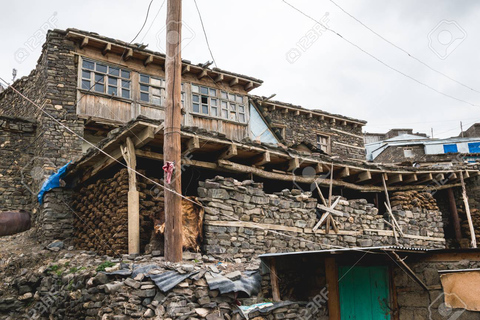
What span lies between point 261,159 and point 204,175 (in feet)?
4.68

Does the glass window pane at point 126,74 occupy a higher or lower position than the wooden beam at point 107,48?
lower

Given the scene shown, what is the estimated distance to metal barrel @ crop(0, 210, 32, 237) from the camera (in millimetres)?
10828

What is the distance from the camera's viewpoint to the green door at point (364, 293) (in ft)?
23.7

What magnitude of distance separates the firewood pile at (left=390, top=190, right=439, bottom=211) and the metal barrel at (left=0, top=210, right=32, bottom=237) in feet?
34.5

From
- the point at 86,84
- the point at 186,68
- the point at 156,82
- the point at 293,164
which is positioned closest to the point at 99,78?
the point at 86,84

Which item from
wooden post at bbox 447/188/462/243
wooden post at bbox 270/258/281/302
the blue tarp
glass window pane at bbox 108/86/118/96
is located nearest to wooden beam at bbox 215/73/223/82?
glass window pane at bbox 108/86/118/96

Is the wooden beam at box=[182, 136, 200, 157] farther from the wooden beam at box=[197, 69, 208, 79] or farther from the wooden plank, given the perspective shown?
the wooden beam at box=[197, 69, 208, 79]

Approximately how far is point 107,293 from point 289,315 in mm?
2813

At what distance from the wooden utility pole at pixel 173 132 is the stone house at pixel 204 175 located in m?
0.87

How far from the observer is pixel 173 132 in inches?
296

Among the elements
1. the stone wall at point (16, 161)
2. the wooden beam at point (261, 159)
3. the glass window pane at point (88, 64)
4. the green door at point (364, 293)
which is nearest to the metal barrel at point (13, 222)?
the stone wall at point (16, 161)

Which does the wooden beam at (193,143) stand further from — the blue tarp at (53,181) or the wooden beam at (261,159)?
the blue tarp at (53,181)

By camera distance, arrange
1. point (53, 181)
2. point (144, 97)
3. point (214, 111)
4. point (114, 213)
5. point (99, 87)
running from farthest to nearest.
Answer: point (214, 111)
point (144, 97)
point (99, 87)
point (53, 181)
point (114, 213)

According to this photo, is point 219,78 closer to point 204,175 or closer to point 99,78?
point 99,78
